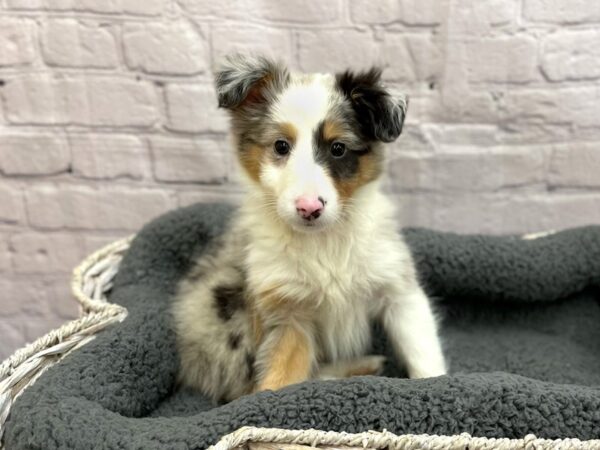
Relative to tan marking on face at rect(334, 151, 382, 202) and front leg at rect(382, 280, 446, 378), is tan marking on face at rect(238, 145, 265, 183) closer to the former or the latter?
tan marking on face at rect(334, 151, 382, 202)

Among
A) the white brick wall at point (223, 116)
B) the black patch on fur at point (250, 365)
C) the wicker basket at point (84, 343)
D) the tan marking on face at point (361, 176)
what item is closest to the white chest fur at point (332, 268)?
the tan marking on face at point (361, 176)

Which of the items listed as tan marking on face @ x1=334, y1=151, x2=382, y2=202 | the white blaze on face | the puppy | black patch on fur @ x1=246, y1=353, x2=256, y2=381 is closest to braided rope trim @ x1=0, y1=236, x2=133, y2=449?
the puppy

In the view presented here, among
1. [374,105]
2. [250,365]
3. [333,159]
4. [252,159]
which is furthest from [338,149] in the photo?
[250,365]

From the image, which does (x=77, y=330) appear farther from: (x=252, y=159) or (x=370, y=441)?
(x=370, y=441)

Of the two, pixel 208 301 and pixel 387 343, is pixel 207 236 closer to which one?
pixel 208 301

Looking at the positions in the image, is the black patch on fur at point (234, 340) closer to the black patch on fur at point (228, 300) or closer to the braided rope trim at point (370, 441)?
the black patch on fur at point (228, 300)

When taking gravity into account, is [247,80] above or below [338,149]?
above

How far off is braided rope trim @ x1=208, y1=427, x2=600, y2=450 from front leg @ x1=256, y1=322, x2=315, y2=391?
44cm

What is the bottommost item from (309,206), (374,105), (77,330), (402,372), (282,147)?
(402,372)

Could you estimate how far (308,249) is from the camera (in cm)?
180

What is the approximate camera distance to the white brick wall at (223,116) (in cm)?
241

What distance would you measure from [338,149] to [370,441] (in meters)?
0.79

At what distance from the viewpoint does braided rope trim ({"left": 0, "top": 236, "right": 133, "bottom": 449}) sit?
1.62 meters

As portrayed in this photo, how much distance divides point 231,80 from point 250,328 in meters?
0.76
